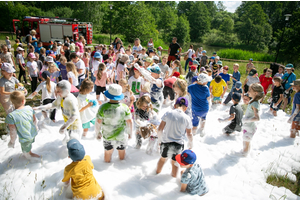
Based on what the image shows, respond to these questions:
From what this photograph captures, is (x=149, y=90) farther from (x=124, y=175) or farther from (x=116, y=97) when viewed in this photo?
(x=124, y=175)

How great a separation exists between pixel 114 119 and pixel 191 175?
57.8 inches

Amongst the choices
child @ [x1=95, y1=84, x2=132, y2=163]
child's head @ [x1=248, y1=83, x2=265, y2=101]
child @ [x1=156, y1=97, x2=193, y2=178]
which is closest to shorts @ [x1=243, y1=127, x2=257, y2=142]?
child's head @ [x1=248, y1=83, x2=265, y2=101]

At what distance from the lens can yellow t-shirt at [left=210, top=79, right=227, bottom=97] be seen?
6680 mm

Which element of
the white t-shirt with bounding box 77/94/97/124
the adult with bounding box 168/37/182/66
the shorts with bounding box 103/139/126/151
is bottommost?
the shorts with bounding box 103/139/126/151

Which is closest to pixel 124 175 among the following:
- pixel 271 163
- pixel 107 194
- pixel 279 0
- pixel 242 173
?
pixel 107 194

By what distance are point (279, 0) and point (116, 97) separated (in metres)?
54.5

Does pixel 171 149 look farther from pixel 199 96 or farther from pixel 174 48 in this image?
pixel 174 48

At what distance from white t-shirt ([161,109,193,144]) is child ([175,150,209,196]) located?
1.21 ft

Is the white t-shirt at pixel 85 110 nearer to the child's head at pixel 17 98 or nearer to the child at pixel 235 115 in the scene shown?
the child's head at pixel 17 98

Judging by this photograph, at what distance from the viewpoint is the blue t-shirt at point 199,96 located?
15.0 ft

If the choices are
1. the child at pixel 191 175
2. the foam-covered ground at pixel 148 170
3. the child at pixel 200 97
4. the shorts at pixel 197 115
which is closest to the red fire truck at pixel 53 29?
the foam-covered ground at pixel 148 170

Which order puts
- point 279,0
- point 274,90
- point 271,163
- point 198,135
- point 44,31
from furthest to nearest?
point 279,0 → point 44,31 → point 274,90 → point 198,135 → point 271,163

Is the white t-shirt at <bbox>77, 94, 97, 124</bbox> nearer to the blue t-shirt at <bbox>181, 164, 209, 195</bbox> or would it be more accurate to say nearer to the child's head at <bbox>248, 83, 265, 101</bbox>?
the blue t-shirt at <bbox>181, 164, 209, 195</bbox>

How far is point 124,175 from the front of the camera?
10.7 feet
